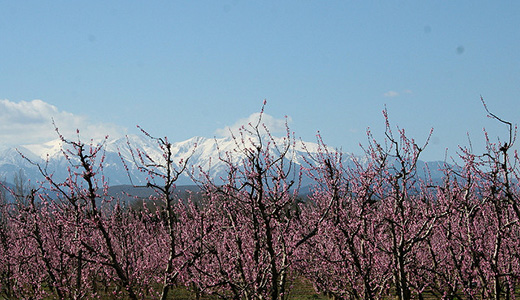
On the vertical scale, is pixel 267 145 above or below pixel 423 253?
above

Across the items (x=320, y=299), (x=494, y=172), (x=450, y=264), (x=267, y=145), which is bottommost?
(x=320, y=299)

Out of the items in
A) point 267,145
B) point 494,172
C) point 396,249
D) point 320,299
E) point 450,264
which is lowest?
point 320,299

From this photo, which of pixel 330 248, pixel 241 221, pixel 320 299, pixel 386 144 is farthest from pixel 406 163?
pixel 320 299

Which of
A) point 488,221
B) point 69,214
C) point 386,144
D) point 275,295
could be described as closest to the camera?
point 275,295

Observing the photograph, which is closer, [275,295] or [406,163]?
[275,295]

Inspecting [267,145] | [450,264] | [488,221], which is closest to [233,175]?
[267,145]

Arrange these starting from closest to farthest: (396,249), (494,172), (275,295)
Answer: (275,295) < (396,249) < (494,172)

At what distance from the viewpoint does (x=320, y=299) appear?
62.9ft

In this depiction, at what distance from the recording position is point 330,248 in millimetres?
12992

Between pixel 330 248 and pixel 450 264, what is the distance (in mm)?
2961

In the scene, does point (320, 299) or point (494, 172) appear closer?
point (494, 172)

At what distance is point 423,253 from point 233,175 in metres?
8.36

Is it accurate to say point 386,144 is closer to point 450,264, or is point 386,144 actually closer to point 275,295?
point 275,295

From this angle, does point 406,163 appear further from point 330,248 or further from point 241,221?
point 330,248
